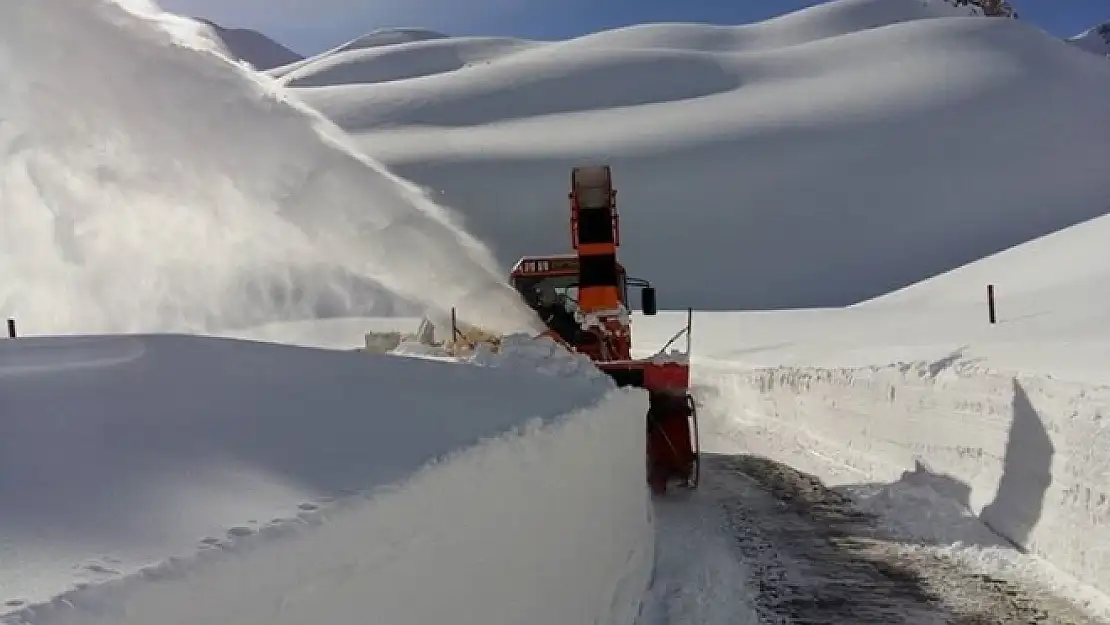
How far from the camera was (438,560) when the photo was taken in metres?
3.40

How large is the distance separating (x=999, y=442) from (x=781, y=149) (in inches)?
1897

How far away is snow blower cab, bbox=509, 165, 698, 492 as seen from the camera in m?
10.8

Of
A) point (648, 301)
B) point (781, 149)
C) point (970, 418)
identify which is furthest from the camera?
point (781, 149)

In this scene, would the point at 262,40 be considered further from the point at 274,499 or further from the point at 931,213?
the point at 274,499

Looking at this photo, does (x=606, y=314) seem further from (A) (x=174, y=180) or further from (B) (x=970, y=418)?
(A) (x=174, y=180)

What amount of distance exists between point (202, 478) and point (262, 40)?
655ft

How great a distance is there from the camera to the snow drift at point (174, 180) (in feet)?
37.3

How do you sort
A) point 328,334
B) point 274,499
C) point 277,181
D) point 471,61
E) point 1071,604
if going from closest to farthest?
point 274,499
point 1071,604
point 277,181
point 328,334
point 471,61

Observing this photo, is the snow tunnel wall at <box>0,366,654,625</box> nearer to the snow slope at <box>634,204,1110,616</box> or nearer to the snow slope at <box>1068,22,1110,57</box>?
the snow slope at <box>634,204,1110,616</box>

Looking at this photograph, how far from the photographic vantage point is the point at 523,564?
4.34m

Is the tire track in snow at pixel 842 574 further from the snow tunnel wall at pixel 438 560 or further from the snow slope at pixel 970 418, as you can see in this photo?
the snow tunnel wall at pixel 438 560

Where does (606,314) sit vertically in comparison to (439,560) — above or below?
above

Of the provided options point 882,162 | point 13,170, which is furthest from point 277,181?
point 882,162

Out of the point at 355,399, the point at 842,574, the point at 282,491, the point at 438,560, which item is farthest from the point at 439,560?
the point at 842,574
